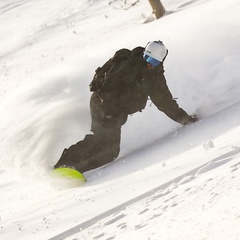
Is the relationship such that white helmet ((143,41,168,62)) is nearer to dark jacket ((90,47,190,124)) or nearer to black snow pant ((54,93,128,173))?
dark jacket ((90,47,190,124))

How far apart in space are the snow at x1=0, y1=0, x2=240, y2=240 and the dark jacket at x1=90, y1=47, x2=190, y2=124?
0.57 metres

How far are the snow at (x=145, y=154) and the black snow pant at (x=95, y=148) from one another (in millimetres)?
183

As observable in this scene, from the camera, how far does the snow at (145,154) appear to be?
9.84 ft

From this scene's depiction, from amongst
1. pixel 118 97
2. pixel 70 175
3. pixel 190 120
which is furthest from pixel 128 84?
pixel 70 175

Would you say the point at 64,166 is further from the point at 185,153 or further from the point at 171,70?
the point at 171,70

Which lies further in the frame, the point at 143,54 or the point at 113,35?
the point at 113,35

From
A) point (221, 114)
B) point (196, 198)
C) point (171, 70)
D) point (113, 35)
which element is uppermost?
point (113, 35)

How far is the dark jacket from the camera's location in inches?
195

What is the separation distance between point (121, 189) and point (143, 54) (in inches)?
61.4

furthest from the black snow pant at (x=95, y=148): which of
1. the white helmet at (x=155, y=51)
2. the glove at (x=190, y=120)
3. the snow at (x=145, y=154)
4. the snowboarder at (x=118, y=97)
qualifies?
the white helmet at (x=155, y=51)

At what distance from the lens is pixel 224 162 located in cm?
351

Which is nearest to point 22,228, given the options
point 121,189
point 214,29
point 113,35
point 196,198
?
point 121,189

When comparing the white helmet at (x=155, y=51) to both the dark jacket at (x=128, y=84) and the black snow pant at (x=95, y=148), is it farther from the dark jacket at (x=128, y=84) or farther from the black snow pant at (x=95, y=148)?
the black snow pant at (x=95, y=148)

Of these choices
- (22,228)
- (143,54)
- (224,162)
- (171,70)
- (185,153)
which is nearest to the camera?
(224,162)
